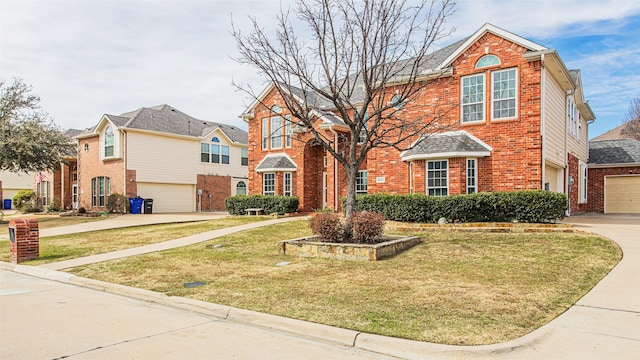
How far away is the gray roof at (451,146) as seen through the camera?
1692cm

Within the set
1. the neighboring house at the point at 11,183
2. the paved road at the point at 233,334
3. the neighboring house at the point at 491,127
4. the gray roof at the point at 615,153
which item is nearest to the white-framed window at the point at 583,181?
the gray roof at the point at 615,153

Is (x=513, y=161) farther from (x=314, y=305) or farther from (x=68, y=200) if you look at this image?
(x=68, y=200)

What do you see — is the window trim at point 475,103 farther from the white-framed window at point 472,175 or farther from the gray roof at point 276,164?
the gray roof at point 276,164

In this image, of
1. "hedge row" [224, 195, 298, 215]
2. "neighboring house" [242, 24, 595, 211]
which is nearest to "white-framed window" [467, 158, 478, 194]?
"neighboring house" [242, 24, 595, 211]

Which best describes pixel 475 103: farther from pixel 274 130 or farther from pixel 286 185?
pixel 274 130

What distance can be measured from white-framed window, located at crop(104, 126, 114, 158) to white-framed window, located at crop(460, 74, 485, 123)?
2393cm

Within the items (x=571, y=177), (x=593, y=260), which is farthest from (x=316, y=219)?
(x=571, y=177)

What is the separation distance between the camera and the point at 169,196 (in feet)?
108

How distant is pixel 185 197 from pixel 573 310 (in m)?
31.0

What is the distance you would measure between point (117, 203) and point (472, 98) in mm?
23280

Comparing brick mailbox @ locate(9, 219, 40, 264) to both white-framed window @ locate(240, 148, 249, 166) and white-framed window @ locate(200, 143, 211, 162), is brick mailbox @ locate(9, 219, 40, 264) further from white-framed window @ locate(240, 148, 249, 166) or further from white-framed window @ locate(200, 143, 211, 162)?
white-framed window @ locate(240, 148, 249, 166)

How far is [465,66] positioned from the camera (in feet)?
58.2

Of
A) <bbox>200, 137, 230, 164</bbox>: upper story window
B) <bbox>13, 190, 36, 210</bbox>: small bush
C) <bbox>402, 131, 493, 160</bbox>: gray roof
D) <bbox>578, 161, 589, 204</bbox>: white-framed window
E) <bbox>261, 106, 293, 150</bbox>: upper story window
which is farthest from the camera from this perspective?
<bbox>13, 190, 36, 210</bbox>: small bush

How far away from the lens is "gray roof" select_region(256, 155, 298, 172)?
24.8m
